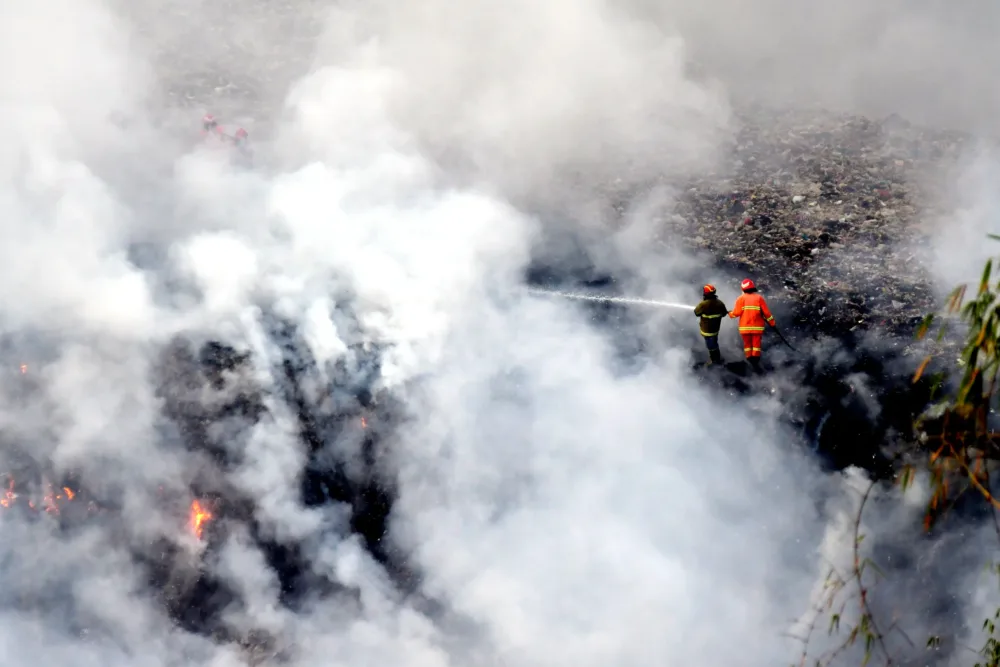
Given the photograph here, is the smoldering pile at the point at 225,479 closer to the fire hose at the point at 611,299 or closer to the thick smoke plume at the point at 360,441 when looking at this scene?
the thick smoke plume at the point at 360,441

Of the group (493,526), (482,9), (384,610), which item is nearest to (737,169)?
(482,9)

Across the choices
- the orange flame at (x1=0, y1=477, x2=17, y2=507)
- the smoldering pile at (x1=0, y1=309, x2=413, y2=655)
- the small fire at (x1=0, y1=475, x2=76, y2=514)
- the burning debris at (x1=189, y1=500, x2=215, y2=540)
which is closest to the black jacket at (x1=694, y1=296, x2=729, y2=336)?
the smoldering pile at (x1=0, y1=309, x2=413, y2=655)

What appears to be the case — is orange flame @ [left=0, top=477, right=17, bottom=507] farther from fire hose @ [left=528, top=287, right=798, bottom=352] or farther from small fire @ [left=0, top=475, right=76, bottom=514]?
fire hose @ [left=528, top=287, right=798, bottom=352]

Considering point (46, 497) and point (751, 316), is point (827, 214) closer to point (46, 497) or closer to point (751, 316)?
point (751, 316)

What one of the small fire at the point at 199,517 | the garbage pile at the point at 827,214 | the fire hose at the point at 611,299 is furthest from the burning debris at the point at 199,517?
the garbage pile at the point at 827,214

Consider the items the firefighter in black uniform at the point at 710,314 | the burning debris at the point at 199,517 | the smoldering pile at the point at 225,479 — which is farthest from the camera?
the firefighter in black uniform at the point at 710,314

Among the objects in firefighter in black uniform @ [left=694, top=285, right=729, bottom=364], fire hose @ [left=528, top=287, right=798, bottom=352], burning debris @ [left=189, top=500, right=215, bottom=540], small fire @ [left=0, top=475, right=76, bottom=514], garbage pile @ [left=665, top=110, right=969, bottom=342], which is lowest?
burning debris @ [left=189, top=500, right=215, bottom=540]
